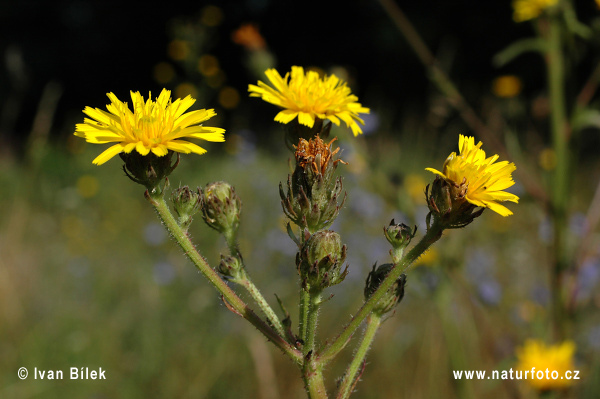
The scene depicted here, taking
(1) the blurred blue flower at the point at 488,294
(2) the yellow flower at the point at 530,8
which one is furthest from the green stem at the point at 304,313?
(2) the yellow flower at the point at 530,8

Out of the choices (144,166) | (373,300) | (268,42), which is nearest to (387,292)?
(373,300)

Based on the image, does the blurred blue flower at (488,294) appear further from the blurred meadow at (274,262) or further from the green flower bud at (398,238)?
the green flower bud at (398,238)

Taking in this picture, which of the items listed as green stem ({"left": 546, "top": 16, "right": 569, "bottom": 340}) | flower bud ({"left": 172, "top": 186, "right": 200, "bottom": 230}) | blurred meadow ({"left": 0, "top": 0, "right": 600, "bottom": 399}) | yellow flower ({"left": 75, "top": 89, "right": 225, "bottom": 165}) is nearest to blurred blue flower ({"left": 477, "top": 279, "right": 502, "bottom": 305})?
blurred meadow ({"left": 0, "top": 0, "right": 600, "bottom": 399})

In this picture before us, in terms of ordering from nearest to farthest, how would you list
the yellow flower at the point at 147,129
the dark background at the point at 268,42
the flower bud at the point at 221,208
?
the yellow flower at the point at 147,129
the flower bud at the point at 221,208
the dark background at the point at 268,42

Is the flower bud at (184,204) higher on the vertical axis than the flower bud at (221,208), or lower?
lower

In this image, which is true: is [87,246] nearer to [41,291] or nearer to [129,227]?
[129,227]

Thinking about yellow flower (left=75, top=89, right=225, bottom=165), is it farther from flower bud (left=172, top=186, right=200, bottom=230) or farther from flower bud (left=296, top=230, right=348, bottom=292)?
flower bud (left=296, top=230, right=348, bottom=292)

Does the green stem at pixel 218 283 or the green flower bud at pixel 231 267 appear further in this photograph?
the green flower bud at pixel 231 267
